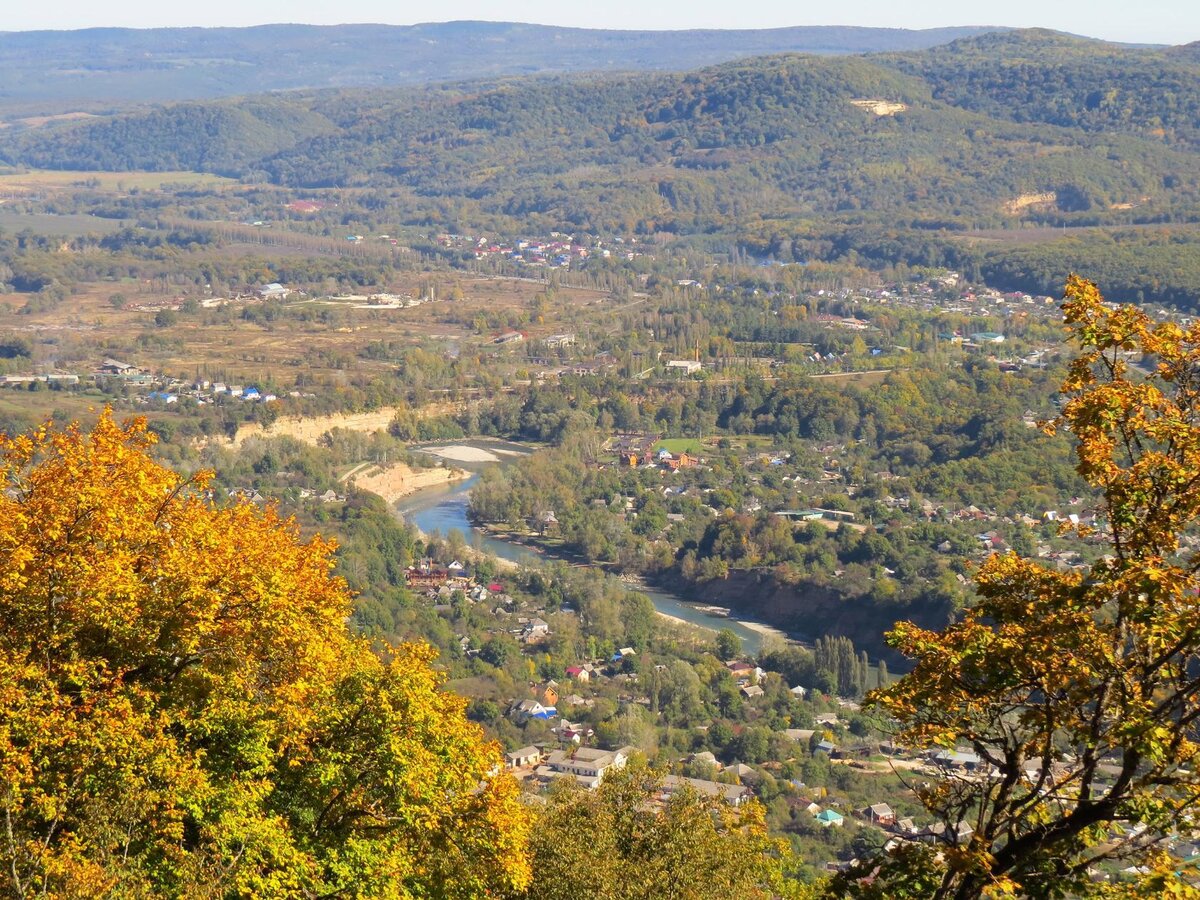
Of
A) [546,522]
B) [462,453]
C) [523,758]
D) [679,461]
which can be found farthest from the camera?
[462,453]

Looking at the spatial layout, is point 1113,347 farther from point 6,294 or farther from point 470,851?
point 6,294

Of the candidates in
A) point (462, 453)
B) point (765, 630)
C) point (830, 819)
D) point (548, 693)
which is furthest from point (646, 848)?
point (462, 453)

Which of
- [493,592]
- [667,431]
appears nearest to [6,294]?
[667,431]

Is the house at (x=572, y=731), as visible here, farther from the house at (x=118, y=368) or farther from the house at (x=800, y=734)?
the house at (x=118, y=368)

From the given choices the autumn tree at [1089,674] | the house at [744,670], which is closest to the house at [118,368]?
the house at [744,670]

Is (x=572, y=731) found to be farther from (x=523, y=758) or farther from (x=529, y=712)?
(x=523, y=758)
